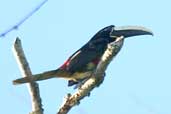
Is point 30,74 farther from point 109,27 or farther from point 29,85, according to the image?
point 109,27

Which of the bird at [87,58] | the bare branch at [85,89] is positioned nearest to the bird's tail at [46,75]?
the bird at [87,58]

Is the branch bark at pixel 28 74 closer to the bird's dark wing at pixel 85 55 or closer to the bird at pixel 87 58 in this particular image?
the bird at pixel 87 58

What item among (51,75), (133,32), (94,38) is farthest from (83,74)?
(94,38)

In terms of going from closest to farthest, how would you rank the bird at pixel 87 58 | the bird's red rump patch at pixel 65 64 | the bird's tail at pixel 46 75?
the bird's tail at pixel 46 75, the bird at pixel 87 58, the bird's red rump patch at pixel 65 64

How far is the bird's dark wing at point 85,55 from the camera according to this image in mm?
2898

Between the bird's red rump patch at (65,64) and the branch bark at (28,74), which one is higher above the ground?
the branch bark at (28,74)

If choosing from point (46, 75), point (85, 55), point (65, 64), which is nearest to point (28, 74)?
point (46, 75)

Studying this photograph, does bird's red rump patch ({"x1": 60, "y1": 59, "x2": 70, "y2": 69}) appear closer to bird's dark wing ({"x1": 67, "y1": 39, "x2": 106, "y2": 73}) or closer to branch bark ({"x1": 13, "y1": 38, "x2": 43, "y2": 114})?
bird's dark wing ({"x1": 67, "y1": 39, "x2": 106, "y2": 73})

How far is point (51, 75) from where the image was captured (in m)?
2.67

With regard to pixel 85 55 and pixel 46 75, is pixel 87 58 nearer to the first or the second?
pixel 85 55

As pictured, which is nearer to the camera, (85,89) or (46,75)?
(85,89)

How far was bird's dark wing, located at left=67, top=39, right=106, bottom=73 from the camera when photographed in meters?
2.90

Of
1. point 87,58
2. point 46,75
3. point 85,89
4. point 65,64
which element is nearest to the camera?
point 85,89

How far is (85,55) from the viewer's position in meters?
3.02
